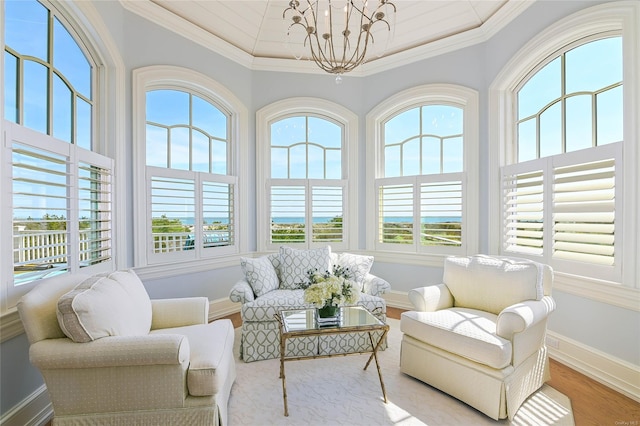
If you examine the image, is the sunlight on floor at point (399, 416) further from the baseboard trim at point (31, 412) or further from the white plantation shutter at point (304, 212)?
the white plantation shutter at point (304, 212)

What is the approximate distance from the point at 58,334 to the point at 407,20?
433 centimetres

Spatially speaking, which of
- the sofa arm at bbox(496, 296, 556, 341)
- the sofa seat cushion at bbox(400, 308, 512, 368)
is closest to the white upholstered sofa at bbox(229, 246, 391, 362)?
the sofa seat cushion at bbox(400, 308, 512, 368)

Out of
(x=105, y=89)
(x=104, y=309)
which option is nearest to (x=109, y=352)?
(x=104, y=309)

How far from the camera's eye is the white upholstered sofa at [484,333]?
1.95 meters

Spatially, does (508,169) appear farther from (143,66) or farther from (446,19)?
(143,66)

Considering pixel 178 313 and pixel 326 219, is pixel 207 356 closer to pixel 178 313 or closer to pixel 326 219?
pixel 178 313

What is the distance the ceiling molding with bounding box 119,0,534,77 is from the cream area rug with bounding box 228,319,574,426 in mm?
3466

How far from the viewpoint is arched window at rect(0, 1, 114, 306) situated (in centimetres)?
193

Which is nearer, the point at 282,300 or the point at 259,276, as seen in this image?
the point at 282,300

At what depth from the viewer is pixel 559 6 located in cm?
272

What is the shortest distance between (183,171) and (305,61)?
219cm

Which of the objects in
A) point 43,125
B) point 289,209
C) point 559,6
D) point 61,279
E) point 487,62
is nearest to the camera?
point 61,279

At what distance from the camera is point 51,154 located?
2199mm

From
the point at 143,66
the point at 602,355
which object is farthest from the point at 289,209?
the point at 602,355
